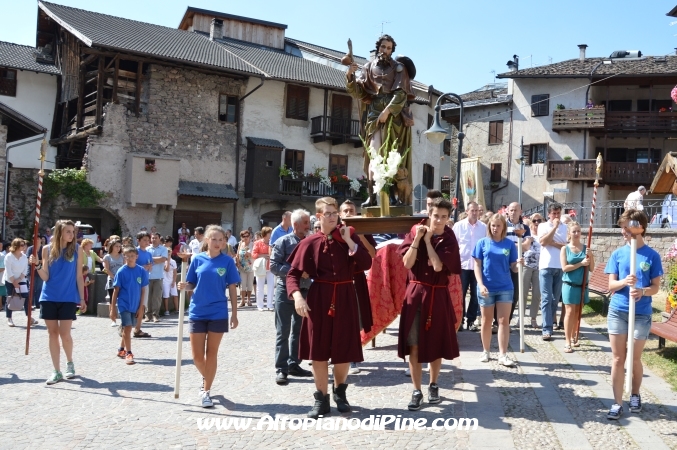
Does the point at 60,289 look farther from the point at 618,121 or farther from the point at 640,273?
the point at 618,121

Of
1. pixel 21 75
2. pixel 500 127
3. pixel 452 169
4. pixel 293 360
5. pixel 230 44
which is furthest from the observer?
pixel 452 169

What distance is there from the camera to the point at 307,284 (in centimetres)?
736

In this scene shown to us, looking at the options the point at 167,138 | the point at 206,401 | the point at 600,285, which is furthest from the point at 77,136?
the point at 206,401

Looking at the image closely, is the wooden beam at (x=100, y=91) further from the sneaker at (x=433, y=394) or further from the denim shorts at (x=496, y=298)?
the sneaker at (x=433, y=394)

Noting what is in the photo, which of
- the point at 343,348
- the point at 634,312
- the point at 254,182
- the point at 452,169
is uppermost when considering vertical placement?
the point at 452,169

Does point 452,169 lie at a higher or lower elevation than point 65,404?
higher

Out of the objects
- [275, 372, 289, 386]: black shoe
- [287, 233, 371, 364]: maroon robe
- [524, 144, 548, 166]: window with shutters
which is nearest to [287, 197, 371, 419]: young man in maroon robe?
[287, 233, 371, 364]: maroon robe

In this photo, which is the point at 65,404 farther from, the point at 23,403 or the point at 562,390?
the point at 562,390

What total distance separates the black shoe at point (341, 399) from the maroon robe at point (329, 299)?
35 centimetres

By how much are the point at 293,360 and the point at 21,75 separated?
2900 centimetres

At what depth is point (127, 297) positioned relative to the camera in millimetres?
9266

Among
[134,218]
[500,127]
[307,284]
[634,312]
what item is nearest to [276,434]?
[307,284]

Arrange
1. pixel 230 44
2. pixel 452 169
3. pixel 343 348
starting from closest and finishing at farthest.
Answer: pixel 343 348 < pixel 230 44 < pixel 452 169

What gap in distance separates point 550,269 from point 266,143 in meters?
24.1
